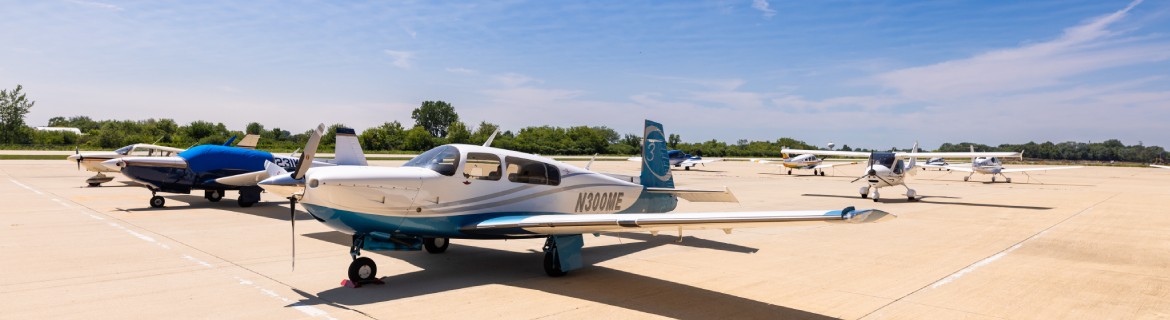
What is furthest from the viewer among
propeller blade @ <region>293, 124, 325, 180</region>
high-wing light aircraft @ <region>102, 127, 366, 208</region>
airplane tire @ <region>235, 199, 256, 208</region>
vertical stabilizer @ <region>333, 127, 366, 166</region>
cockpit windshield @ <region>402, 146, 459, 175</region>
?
airplane tire @ <region>235, 199, 256, 208</region>

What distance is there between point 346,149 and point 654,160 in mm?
5089

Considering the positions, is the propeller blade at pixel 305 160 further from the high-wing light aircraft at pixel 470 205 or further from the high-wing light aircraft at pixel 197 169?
the high-wing light aircraft at pixel 197 169

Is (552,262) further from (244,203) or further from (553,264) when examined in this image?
(244,203)

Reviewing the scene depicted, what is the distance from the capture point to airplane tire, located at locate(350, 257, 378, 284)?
7066 millimetres

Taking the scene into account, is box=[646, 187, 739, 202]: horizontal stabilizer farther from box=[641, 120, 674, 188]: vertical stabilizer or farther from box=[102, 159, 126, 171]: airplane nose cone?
box=[102, 159, 126, 171]: airplane nose cone

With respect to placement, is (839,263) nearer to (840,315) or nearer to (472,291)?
(840,315)

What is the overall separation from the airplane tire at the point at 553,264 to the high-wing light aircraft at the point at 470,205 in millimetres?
13

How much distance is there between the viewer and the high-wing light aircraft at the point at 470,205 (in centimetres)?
668

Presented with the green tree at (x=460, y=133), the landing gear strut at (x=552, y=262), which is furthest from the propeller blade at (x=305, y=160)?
the green tree at (x=460, y=133)

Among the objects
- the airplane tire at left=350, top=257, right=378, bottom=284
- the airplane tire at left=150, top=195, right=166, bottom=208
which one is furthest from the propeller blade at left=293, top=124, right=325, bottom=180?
the airplane tire at left=150, top=195, right=166, bottom=208

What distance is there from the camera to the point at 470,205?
7766 mm

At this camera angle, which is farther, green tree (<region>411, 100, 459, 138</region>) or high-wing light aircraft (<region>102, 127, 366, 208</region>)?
green tree (<region>411, 100, 459, 138</region>)

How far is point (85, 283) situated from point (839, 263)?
9.88 m

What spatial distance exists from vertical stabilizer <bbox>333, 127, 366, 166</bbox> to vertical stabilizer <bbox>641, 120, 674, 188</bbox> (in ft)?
15.6
